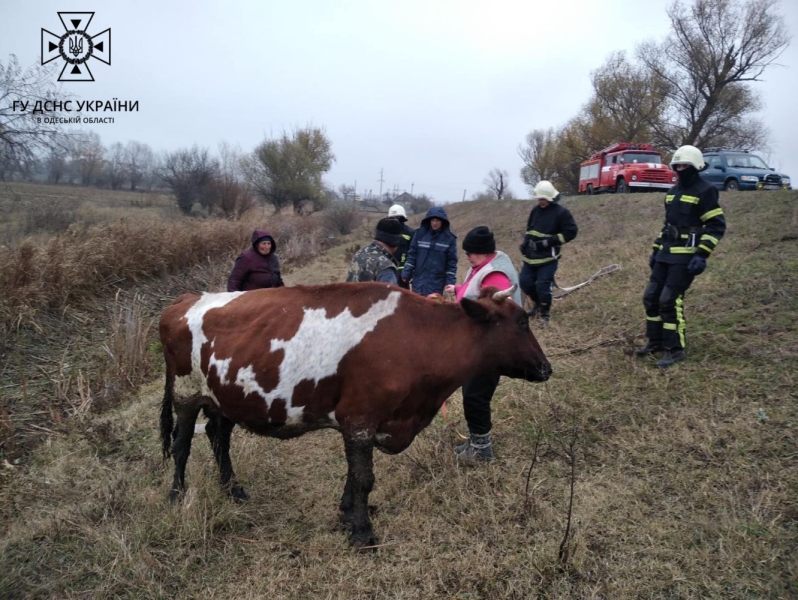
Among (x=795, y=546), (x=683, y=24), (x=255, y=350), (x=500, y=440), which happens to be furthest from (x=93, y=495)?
(x=683, y=24)

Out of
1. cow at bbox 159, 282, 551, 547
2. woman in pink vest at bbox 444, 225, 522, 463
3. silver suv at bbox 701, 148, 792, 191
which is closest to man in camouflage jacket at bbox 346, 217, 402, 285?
woman in pink vest at bbox 444, 225, 522, 463

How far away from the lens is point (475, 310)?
334cm

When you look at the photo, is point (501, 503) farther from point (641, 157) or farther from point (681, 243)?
point (641, 157)

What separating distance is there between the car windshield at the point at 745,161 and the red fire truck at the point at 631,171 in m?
1.85

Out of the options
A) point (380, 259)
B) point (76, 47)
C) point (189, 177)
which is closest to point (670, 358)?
point (380, 259)

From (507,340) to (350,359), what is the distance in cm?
112

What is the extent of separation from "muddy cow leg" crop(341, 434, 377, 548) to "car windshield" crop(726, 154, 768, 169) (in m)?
19.1

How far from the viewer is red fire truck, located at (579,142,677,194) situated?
19.6 m

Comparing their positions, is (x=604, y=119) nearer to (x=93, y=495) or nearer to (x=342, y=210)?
(x=342, y=210)

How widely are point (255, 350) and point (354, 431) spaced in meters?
0.86

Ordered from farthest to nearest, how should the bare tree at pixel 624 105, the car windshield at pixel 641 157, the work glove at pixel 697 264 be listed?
the bare tree at pixel 624 105
the car windshield at pixel 641 157
the work glove at pixel 697 264

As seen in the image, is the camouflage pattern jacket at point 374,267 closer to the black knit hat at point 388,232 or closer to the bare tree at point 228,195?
the black knit hat at point 388,232

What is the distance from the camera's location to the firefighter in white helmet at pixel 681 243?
4891 millimetres

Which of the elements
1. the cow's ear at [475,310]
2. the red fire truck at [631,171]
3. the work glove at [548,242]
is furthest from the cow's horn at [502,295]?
the red fire truck at [631,171]
